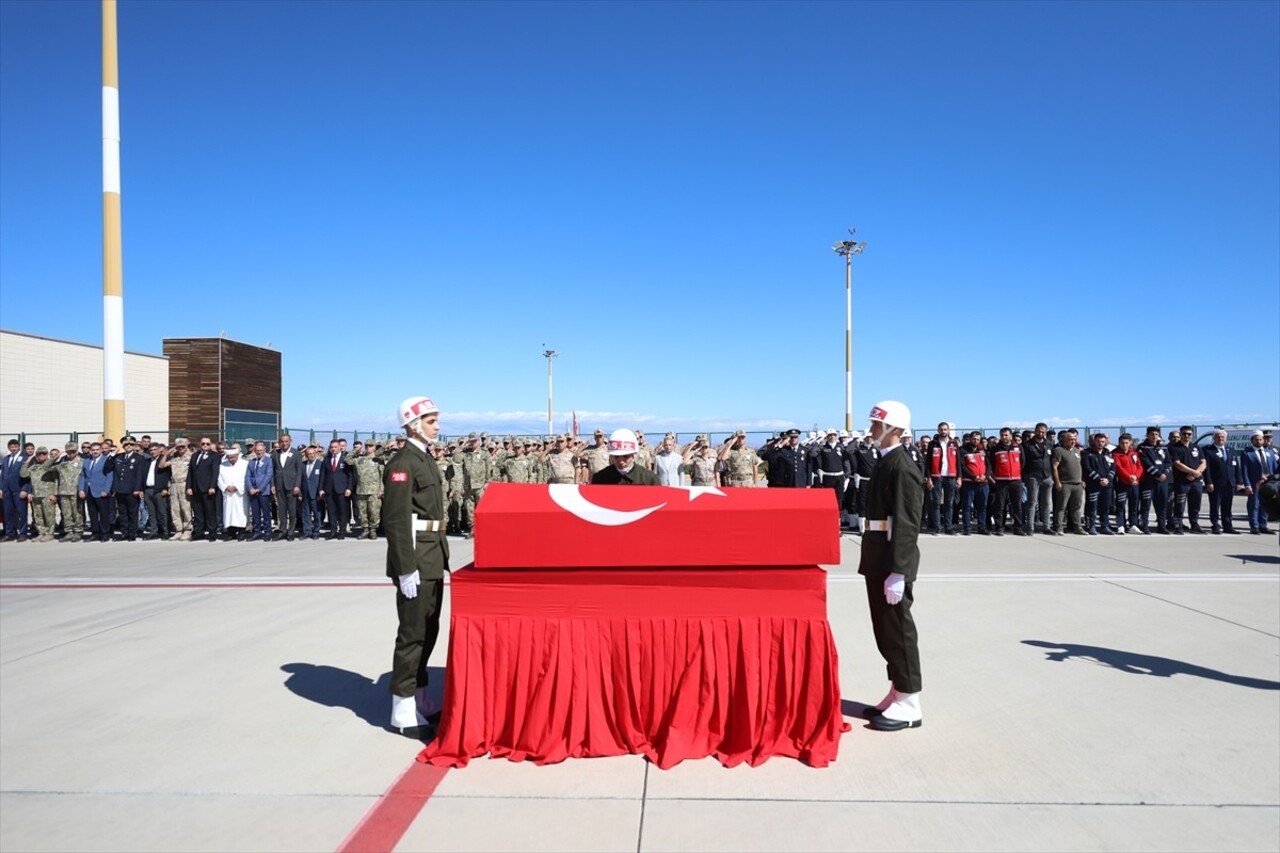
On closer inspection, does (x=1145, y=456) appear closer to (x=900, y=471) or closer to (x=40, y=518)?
(x=900, y=471)

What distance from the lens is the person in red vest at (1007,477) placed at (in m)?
13.7

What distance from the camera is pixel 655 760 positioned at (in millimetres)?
4141

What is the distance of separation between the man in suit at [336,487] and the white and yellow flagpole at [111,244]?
14.9ft

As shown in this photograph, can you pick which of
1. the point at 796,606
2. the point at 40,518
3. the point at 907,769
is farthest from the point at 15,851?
the point at 40,518

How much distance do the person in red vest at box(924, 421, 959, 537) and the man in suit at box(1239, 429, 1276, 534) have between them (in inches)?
213

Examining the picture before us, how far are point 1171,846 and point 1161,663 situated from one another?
3.05 m

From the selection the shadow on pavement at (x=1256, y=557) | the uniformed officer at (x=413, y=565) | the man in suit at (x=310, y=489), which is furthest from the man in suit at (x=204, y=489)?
the shadow on pavement at (x=1256, y=557)

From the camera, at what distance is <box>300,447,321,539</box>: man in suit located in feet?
47.1

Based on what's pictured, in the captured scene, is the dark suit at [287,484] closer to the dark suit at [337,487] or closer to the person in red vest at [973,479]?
the dark suit at [337,487]

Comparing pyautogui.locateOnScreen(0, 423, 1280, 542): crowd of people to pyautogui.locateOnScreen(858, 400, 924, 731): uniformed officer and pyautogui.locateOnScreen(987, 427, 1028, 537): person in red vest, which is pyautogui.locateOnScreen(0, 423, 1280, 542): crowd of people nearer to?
pyautogui.locateOnScreen(987, 427, 1028, 537): person in red vest

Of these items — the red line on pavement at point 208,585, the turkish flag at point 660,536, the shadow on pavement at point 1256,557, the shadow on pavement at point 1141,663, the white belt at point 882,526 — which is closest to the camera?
the turkish flag at point 660,536

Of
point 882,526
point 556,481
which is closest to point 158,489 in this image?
point 556,481

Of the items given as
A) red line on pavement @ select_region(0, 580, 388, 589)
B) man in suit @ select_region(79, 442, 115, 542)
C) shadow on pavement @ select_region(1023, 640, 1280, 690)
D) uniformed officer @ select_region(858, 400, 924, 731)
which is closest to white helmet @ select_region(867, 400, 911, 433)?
uniformed officer @ select_region(858, 400, 924, 731)

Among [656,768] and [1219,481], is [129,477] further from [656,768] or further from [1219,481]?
[1219,481]
